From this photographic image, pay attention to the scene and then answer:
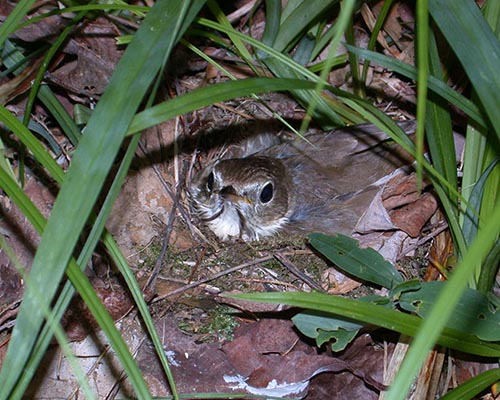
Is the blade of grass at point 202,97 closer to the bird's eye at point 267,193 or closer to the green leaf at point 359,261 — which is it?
the green leaf at point 359,261

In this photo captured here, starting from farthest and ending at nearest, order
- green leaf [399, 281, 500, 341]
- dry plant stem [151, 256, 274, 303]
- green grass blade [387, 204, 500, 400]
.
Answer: dry plant stem [151, 256, 274, 303], green leaf [399, 281, 500, 341], green grass blade [387, 204, 500, 400]

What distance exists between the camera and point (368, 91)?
3898 mm

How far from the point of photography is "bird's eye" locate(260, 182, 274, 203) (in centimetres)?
395

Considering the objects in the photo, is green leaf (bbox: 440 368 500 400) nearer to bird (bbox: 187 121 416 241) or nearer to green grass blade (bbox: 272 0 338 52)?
bird (bbox: 187 121 416 241)

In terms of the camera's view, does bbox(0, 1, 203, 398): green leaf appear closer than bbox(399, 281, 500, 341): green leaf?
Yes

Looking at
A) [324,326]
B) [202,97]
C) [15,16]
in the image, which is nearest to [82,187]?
[202,97]

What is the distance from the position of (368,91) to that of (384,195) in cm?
62

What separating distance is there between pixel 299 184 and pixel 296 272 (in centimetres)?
80

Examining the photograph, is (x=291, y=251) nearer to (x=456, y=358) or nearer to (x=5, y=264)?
(x=456, y=358)

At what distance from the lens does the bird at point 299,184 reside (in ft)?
12.3

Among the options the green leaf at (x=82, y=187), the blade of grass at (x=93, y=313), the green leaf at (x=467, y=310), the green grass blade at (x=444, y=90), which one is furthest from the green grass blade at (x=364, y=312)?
the green grass blade at (x=444, y=90)

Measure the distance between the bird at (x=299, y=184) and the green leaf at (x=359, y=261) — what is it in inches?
25.8

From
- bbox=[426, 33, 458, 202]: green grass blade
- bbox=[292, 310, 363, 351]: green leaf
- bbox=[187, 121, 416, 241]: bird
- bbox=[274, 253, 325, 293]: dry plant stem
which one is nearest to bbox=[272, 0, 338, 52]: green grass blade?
bbox=[187, 121, 416, 241]: bird

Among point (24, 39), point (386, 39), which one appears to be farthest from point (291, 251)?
point (24, 39)
